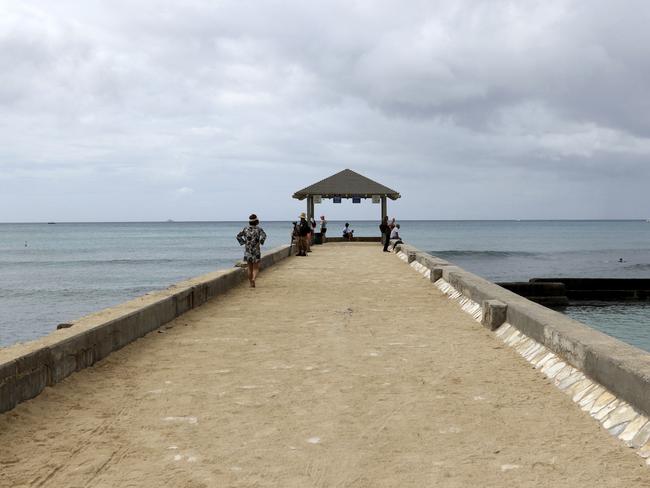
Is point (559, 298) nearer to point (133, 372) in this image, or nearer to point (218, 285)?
point (218, 285)

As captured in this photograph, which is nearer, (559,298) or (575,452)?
(575,452)

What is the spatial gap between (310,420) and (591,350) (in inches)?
106

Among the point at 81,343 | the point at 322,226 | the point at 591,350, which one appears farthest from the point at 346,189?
the point at 591,350

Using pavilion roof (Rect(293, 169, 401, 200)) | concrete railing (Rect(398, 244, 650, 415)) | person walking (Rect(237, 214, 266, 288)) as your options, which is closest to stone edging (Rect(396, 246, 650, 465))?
concrete railing (Rect(398, 244, 650, 415))

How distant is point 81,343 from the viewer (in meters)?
6.24

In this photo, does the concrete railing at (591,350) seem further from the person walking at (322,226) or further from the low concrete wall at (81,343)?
the person walking at (322,226)

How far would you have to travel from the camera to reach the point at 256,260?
47.7ft

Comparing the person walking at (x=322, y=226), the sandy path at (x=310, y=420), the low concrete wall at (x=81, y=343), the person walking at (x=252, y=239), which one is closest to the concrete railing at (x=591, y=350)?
the sandy path at (x=310, y=420)

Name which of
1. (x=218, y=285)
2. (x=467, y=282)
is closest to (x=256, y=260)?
(x=218, y=285)

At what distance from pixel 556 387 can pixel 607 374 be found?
66 centimetres

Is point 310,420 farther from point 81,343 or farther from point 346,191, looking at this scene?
point 346,191

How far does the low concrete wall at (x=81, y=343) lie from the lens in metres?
4.96

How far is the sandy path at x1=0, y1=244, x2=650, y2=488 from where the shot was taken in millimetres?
3775

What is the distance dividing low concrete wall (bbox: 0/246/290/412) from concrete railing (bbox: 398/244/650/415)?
4854 millimetres
